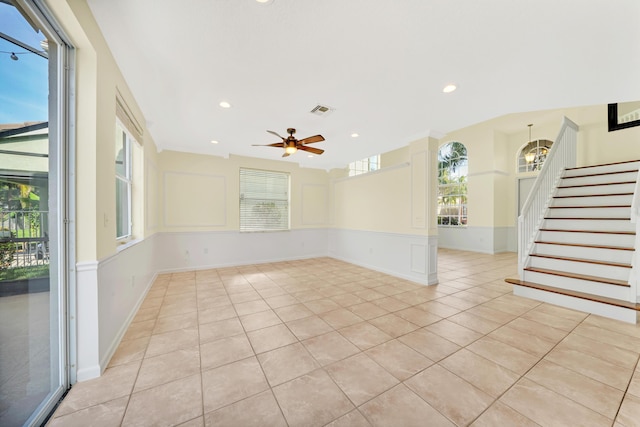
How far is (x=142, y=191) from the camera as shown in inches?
132

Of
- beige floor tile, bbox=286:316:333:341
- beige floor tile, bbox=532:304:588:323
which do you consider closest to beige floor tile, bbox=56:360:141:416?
beige floor tile, bbox=286:316:333:341

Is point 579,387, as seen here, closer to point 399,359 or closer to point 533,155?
point 399,359

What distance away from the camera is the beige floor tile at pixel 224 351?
1902 millimetres

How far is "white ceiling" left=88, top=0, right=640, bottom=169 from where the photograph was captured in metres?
1.58

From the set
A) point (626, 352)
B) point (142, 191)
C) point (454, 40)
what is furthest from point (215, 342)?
point (626, 352)

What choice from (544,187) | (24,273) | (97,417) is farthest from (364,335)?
(544,187)

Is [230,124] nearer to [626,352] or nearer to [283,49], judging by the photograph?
[283,49]

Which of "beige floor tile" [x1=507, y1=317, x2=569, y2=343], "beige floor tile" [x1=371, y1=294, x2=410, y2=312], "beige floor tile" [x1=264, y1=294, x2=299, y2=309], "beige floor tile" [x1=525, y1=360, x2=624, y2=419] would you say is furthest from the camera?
"beige floor tile" [x1=264, y1=294, x2=299, y2=309]

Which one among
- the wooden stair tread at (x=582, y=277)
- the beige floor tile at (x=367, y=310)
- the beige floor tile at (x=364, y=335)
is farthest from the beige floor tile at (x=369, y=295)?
the wooden stair tread at (x=582, y=277)

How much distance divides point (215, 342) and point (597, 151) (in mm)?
7997

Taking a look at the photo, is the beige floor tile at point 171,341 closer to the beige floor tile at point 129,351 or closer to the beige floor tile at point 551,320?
the beige floor tile at point 129,351

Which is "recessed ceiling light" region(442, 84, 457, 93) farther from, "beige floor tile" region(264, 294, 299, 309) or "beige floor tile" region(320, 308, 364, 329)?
"beige floor tile" region(264, 294, 299, 309)

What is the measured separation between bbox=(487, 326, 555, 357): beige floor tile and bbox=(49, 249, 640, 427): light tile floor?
1cm

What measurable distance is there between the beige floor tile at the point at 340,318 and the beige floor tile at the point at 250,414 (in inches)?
43.8
